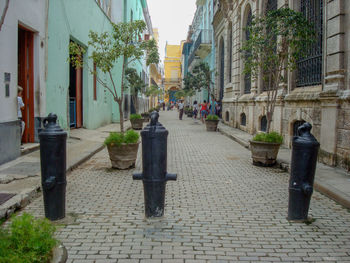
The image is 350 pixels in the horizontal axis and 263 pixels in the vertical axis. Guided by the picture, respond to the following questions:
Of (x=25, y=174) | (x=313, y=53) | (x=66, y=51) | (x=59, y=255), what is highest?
(x=66, y=51)

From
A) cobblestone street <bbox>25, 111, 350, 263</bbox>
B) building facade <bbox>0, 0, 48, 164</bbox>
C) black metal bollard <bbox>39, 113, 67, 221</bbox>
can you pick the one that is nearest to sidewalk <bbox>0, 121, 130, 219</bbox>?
cobblestone street <bbox>25, 111, 350, 263</bbox>

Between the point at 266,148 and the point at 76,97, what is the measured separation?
933 cm

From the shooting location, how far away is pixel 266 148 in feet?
27.1

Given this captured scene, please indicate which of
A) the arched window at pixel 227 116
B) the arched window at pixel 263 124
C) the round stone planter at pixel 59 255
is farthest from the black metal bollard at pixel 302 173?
the arched window at pixel 227 116

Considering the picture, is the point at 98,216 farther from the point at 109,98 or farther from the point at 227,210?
the point at 109,98

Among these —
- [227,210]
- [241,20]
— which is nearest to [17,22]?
[227,210]

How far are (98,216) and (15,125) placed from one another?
4.24 m

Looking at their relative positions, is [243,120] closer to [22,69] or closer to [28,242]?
[22,69]

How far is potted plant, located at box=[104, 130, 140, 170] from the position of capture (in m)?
7.52

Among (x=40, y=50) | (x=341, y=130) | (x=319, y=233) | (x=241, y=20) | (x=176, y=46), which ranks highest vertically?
(x=176, y=46)

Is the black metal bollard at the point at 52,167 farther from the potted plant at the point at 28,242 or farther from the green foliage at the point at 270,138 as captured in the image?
the green foliage at the point at 270,138

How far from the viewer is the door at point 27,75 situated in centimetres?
931

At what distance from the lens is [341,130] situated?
24.4ft

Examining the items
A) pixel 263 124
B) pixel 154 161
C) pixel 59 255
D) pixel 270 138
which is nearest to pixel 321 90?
pixel 270 138
